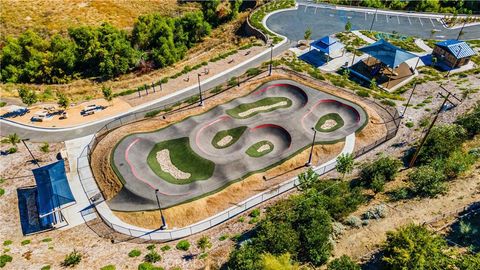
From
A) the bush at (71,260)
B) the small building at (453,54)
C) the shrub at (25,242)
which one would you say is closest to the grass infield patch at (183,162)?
the bush at (71,260)

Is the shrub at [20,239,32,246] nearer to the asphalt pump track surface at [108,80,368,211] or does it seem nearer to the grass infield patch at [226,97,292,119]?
the asphalt pump track surface at [108,80,368,211]

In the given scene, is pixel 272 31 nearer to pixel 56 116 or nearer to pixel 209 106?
pixel 209 106

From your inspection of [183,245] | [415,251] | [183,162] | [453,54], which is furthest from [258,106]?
[453,54]

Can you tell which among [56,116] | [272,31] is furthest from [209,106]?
[272,31]

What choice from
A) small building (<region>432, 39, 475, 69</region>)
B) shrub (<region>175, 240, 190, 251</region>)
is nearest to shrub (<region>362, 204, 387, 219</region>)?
shrub (<region>175, 240, 190, 251</region>)

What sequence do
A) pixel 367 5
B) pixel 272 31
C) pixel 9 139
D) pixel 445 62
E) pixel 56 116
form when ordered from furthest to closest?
pixel 367 5, pixel 272 31, pixel 445 62, pixel 56 116, pixel 9 139

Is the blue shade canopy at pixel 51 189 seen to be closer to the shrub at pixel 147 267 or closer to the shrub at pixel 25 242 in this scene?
the shrub at pixel 25 242
